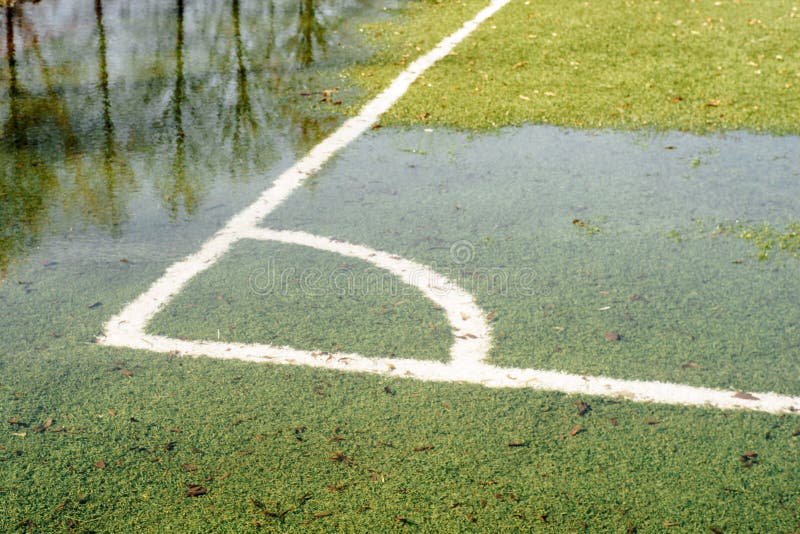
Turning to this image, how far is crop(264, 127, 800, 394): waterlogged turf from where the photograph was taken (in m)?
4.22

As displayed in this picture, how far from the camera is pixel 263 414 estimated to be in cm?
375

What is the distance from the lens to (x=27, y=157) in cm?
646

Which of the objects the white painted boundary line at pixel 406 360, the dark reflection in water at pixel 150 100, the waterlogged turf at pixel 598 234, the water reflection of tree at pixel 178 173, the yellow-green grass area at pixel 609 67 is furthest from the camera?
the yellow-green grass area at pixel 609 67

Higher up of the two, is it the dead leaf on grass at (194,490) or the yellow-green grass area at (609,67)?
the yellow-green grass area at (609,67)

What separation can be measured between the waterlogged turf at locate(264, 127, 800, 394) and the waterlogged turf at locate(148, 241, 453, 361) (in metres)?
0.32

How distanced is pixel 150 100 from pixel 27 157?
155cm

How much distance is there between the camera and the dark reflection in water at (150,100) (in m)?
5.93

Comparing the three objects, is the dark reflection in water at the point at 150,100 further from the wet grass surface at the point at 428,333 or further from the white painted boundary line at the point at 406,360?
the white painted boundary line at the point at 406,360

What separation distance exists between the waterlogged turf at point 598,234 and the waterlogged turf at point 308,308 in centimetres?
32

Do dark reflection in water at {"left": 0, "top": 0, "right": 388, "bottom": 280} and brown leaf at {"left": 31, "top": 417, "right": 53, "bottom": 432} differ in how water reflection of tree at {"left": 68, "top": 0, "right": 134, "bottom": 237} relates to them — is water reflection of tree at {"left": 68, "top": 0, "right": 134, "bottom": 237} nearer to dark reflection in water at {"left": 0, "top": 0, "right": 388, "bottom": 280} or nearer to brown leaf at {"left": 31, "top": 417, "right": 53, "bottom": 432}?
dark reflection in water at {"left": 0, "top": 0, "right": 388, "bottom": 280}

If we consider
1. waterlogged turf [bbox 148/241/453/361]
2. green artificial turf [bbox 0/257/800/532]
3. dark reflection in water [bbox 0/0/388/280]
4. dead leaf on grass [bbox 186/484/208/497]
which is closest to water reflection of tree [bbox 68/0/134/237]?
dark reflection in water [bbox 0/0/388/280]

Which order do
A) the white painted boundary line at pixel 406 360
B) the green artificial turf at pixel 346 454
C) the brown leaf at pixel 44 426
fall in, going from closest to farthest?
the green artificial turf at pixel 346 454 < the brown leaf at pixel 44 426 < the white painted boundary line at pixel 406 360

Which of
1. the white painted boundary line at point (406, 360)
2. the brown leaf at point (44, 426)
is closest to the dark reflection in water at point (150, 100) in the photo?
the white painted boundary line at point (406, 360)

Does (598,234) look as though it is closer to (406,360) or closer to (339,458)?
(406,360)
